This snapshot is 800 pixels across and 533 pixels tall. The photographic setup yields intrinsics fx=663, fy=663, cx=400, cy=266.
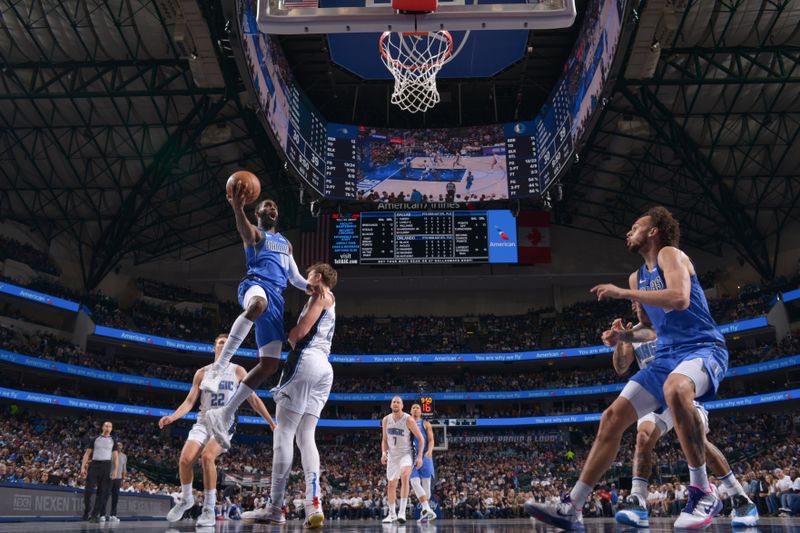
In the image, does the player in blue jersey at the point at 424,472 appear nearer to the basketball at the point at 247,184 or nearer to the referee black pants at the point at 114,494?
the referee black pants at the point at 114,494

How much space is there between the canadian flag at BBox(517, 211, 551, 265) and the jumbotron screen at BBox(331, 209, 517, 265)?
17.8 ft

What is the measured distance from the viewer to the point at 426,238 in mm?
25766

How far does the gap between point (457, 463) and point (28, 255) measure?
73.7 feet

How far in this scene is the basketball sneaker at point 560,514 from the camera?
447 cm

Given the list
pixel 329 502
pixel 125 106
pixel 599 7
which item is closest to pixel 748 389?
pixel 329 502

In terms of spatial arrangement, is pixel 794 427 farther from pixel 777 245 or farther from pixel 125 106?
pixel 125 106

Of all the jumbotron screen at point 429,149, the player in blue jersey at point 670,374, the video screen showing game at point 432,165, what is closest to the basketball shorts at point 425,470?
the player in blue jersey at point 670,374

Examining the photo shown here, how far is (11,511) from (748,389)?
32674 millimetres

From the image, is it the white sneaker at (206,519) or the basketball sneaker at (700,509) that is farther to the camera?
Result: the white sneaker at (206,519)

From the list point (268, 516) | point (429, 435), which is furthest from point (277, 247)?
point (429, 435)

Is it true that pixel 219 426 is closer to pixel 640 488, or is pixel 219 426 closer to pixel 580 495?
pixel 580 495

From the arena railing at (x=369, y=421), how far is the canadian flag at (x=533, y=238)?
8306 mm

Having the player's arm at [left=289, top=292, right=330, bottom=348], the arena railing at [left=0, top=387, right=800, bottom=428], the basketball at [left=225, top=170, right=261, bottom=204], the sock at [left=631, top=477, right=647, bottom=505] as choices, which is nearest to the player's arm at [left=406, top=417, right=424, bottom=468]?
the player's arm at [left=289, top=292, right=330, bottom=348]

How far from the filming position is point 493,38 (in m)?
22.7
